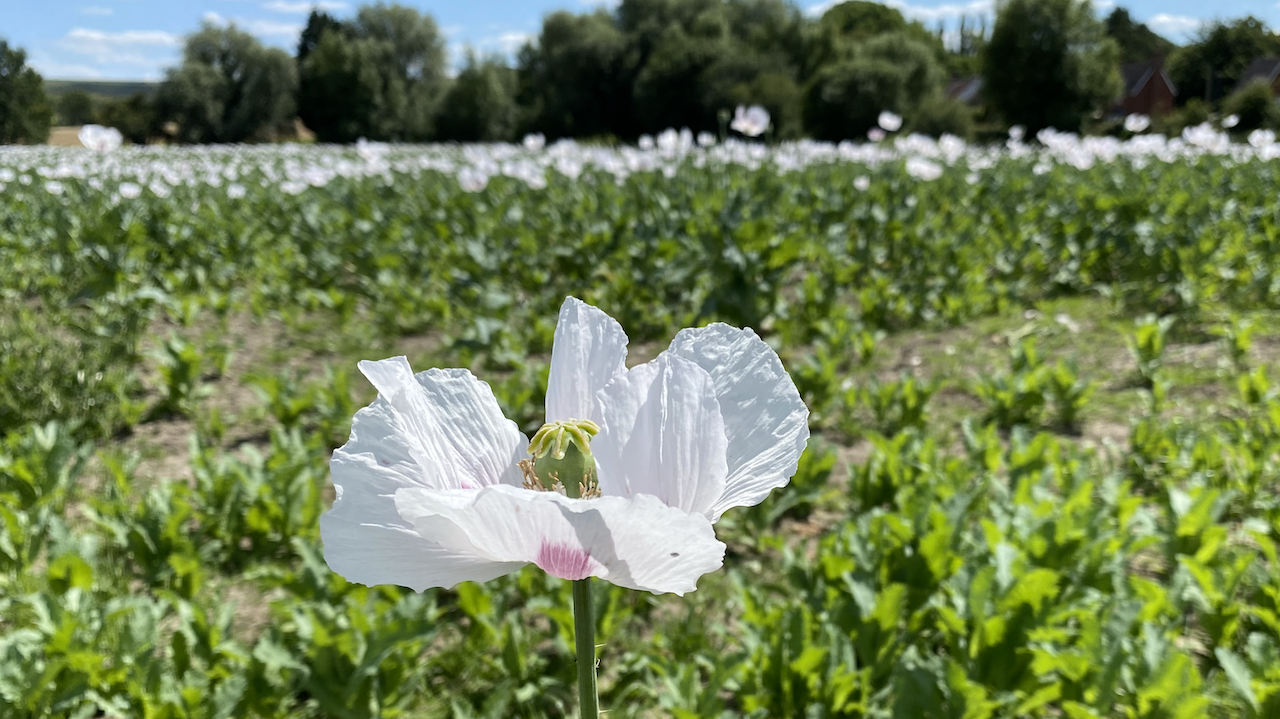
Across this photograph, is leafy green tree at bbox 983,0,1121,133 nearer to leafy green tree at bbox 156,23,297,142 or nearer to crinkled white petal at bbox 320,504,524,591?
leafy green tree at bbox 156,23,297,142

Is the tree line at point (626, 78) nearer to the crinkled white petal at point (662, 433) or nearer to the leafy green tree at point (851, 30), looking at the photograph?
the leafy green tree at point (851, 30)

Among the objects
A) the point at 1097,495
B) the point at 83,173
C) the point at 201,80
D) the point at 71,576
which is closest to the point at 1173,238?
the point at 1097,495

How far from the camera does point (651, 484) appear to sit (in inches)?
25.6

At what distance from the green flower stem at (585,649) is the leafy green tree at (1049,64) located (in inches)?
1805

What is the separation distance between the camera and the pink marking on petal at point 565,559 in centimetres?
60

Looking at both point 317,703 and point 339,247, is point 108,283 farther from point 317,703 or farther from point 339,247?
point 317,703

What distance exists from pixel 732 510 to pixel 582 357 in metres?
2.54

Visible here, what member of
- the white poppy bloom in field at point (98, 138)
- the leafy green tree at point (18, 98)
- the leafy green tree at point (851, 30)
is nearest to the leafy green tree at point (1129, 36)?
the leafy green tree at point (851, 30)

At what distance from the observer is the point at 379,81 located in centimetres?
5056

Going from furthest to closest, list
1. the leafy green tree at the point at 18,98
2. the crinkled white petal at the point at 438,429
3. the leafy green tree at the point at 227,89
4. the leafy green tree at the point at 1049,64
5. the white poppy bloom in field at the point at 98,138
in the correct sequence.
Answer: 1. the leafy green tree at the point at 227,89
2. the leafy green tree at the point at 1049,64
3. the leafy green tree at the point at 18,98
4. the white poppy bloom in field at the point at 98,138
5. the crinkled white petal at the point at 438,429

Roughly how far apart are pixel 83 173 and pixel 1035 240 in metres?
11.9

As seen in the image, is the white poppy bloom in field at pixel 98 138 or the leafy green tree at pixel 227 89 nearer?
the white poppy bloom in field at pixel 98 138

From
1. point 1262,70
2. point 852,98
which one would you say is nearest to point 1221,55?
point 1262,70

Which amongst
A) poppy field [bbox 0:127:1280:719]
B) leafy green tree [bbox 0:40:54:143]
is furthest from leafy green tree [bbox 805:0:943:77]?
poppy field [bbox 0:127:1280:719]
